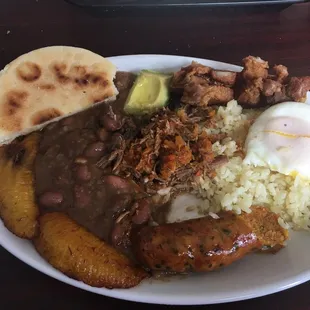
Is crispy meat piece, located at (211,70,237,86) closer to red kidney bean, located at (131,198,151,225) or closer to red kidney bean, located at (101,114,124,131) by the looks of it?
red kidney bean, located at (101,114,124,131)

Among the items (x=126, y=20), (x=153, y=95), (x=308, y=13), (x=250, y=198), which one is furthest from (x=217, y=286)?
(x=308, y=13)

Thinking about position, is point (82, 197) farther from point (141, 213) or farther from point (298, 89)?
point (298, 89)

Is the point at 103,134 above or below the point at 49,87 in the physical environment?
below

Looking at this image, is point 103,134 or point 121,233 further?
point 103,134

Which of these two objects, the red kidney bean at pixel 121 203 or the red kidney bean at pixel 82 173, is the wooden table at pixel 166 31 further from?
the red kidney bean at pixel 121 203

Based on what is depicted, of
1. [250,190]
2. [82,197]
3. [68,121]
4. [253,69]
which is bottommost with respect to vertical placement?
[250,190]

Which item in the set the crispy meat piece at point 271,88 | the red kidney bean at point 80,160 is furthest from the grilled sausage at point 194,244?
the crispy meat piece at point 271,88

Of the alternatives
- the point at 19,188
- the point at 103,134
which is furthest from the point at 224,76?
the point at 19,188
